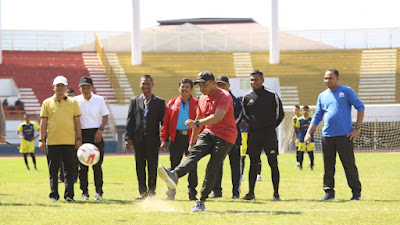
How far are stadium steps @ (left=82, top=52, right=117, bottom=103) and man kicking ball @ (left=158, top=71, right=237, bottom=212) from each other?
1184 inches

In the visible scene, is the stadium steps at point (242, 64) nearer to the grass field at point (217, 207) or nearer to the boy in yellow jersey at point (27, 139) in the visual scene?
the boy in yellow jersey at point (27, 139)

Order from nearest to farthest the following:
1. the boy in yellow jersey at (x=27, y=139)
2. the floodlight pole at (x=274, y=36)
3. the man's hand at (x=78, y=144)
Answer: the man's hand at (x=78, y=144) < the boy in yellow jersey at (x=27, y=139) < the floodlight pole at (x=274, y=36)

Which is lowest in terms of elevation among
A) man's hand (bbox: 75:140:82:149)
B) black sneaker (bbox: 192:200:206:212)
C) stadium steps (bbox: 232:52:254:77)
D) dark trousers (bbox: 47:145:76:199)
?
black sneaker (bbox: 192:200:206:212)

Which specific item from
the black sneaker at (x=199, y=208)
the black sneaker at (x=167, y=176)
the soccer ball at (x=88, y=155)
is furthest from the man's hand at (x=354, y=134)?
the soccer ball at (x=88, y=155)

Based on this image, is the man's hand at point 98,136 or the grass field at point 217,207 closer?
the grass field at point 217,207

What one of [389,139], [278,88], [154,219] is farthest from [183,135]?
[278,88]

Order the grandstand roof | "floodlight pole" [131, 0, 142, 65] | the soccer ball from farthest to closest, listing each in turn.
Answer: the grandstand roof < "floodlight pole" [131, 0, 142, 65] < the soccer ball

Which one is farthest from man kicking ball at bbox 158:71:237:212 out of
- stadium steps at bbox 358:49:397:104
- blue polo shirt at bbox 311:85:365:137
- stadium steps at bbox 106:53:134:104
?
stadium steps at bbox 358:49:397:104

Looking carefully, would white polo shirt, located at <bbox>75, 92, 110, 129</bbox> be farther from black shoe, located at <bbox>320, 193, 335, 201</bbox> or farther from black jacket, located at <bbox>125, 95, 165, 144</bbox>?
black shoe, located at <bbox>320, 193, 335, 201</bbox>

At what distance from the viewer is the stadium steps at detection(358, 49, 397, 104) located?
39375 millimetres

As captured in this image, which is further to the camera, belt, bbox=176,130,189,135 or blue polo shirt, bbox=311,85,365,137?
belt, bbox=176,130,189,135

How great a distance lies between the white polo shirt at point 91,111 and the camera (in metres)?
11.1

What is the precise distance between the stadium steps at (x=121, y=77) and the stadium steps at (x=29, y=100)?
5019 mm

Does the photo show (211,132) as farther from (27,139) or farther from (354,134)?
(27,139)
